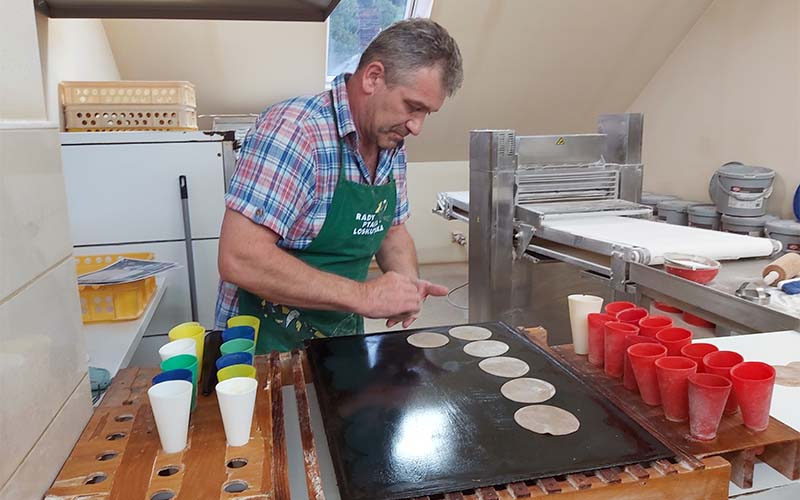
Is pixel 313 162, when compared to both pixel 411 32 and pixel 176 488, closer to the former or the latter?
pixel 411 32

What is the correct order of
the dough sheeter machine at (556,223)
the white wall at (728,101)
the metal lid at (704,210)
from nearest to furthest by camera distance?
the dough sheeter machine at (556,223) < the white wall at (728,101) < the metal lid at (704,210)

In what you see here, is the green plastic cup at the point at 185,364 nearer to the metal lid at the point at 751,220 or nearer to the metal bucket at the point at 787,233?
the metal bucket at the point at 787,233

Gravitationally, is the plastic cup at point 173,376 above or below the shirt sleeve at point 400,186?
below

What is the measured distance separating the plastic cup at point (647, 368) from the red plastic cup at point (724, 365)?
75mm

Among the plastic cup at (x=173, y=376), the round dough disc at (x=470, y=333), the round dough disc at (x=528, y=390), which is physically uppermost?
the plastic cup at (x=173, y=376)

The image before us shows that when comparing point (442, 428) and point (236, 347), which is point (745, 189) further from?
point (236, 347)

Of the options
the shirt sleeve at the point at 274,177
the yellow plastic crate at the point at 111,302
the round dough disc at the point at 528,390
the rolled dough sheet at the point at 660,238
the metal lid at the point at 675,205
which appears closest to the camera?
the round dough disc at the point at 528,390

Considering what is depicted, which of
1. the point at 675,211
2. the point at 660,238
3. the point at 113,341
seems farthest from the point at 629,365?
the point at 675,211

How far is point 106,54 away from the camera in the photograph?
4121 mm

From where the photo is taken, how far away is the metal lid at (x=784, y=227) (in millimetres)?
3572

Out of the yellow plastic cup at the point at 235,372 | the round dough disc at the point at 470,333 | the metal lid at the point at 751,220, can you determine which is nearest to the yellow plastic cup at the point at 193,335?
the yellow plastic cup at the point at 235,372

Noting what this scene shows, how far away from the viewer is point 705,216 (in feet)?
13.6

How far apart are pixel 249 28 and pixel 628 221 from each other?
3.02 metres

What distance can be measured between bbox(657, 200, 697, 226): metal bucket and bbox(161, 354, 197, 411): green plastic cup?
13.7ft
